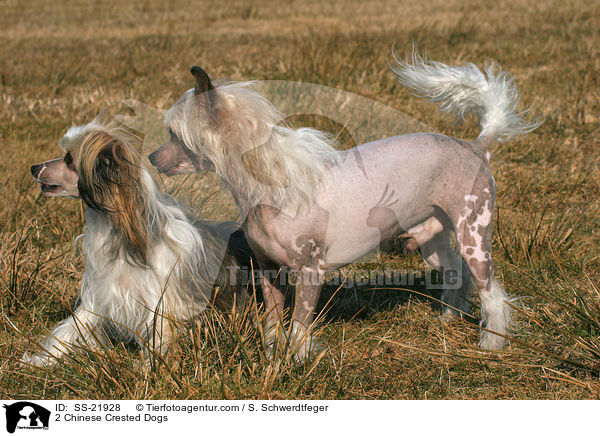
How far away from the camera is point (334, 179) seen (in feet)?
9.34

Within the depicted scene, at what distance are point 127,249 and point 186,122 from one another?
668 mm

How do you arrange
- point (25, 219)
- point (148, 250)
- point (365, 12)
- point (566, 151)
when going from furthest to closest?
point (365, 12)
point (566, 151)
point (25, 219)
point (148, 250)

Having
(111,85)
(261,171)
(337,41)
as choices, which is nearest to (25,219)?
(261,171)

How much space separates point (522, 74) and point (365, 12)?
6.18 meters

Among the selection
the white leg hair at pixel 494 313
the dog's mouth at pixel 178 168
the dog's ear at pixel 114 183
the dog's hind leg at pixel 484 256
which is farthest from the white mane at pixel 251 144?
the white leg hair at pixel 494 313

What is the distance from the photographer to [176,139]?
108 inches

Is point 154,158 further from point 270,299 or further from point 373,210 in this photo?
point 373,210

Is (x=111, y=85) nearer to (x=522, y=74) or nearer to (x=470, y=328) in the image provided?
(x=522, y=74)
